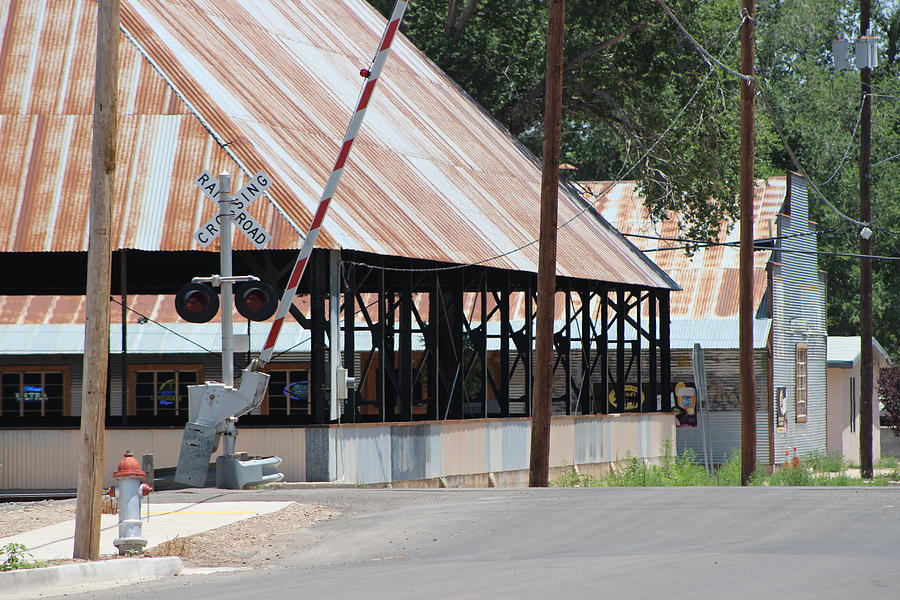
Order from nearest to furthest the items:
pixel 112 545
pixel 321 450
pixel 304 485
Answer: pixel 112 545
pixel 304 485
pixel 321 450

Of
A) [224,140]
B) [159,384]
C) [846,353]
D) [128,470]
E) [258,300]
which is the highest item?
[224,140]

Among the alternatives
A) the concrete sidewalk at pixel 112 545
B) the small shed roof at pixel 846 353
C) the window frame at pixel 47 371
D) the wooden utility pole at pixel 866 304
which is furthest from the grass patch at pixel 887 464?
the concrete sidewalk at pixel 112 545

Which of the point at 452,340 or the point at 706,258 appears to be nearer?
the point at 452,340

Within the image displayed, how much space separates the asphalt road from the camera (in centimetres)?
1154

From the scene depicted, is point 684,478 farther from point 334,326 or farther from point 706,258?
point 706,258

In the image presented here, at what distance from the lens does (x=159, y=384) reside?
38.2 metres

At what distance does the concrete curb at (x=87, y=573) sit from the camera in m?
12.4

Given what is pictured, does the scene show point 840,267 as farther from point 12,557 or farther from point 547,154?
point 12,557

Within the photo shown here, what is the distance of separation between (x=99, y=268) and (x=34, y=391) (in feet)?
83.0

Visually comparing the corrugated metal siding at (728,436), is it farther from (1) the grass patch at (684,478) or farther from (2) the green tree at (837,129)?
(2) the green tree at (837,129)

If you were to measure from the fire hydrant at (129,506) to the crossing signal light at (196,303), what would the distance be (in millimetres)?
4961

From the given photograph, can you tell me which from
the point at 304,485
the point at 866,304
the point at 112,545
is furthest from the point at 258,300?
the point at 866,304

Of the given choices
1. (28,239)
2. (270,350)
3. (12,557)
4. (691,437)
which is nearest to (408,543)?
(12,557)

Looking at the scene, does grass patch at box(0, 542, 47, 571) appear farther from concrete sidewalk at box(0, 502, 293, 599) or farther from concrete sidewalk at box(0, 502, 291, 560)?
concrete sidewalk at box(0, 502, 291, 560)
